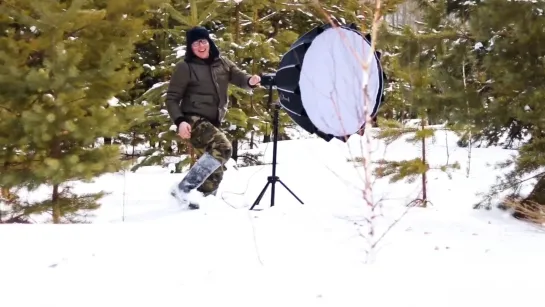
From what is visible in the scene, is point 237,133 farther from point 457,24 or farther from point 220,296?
point 220,296

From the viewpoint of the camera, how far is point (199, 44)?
488 cm

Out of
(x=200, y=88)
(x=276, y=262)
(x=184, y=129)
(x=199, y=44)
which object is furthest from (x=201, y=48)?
(x=276, y=262)

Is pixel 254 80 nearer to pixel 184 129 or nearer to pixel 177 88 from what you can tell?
pixel 177 88

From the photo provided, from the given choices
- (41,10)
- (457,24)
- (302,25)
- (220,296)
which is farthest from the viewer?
(302,25)

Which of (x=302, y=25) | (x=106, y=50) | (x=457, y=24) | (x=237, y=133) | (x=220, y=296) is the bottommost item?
(x=220, y=296)

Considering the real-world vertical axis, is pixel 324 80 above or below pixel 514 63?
below

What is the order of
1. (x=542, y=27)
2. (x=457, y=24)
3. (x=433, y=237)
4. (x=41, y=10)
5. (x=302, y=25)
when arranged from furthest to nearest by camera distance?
(x=302, y=25)
(x=457, y=24)
(x=41, y=10)
(x=542, y=27)
(x=433, y=237)

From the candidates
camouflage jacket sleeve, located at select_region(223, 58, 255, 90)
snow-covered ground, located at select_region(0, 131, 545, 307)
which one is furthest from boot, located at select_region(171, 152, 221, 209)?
camouflage jacket sleeve, located at select_region(223, 58, 255, 90)

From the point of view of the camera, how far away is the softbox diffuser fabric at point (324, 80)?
4.28 meters

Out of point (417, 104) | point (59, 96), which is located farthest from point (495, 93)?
point (59, 96)

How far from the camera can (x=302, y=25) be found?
1346 cm

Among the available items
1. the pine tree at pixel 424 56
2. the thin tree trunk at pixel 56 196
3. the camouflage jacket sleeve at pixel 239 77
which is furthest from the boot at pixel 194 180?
the pine tree at pixel 424 56

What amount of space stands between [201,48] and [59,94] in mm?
1457

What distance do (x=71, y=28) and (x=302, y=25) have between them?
9088 mm
